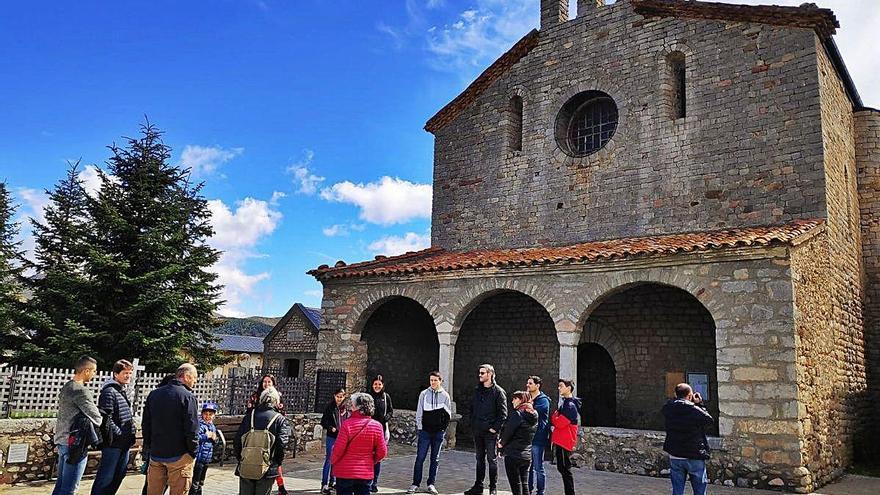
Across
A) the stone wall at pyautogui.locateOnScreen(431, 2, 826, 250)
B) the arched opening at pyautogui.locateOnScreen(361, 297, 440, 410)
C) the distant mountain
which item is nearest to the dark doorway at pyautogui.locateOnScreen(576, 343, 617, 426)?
the stone wall at pyautogui.locateOnScreen(431, 2, 826, 250)

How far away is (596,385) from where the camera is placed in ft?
47.2

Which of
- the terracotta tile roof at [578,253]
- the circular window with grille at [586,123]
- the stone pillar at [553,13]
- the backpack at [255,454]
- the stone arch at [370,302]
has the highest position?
the stone pillar at [553,13]

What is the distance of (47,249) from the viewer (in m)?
17.0

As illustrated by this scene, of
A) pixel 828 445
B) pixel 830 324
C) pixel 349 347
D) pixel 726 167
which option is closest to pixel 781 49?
pixel 726 167

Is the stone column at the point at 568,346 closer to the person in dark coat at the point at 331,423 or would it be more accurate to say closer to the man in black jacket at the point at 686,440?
the man in black jacket at the point at 686,440

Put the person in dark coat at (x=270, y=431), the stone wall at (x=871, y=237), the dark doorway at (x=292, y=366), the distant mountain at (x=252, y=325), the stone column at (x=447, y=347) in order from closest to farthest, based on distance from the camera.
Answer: the person in dark coat at (x=270, y=431), the stone column at (x=447, y=347), the stone wall at (x=871, y=237), the dark doorway at (x=292, y=366), the distant mountain at (x=252, y=325)

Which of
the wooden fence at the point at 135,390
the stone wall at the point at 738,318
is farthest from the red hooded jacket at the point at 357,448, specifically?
the stone wall at the point at 738,318

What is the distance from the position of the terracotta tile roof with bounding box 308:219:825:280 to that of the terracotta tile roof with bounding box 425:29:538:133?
3509 mm

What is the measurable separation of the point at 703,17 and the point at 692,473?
9.77 m

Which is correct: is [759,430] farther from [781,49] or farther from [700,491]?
[781,49]

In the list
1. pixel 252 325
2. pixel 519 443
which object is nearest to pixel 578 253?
pixel 519 443

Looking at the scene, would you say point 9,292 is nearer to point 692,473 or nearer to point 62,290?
point 62,290

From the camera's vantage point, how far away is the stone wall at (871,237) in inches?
518

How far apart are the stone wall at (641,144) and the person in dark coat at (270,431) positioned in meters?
9.45
